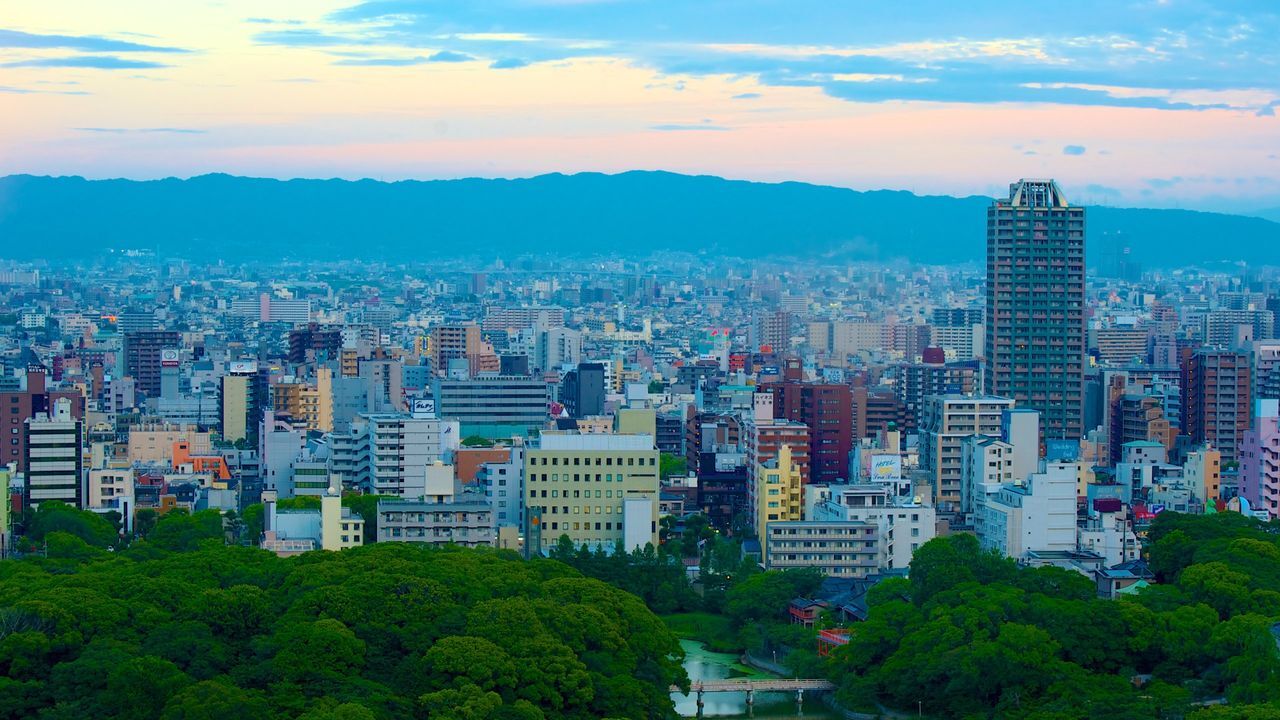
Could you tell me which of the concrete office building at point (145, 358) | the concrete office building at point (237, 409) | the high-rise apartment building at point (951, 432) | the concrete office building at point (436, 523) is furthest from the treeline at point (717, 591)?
the concrete office building at point (145, 358)

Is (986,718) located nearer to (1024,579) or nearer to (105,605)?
(1024,579)

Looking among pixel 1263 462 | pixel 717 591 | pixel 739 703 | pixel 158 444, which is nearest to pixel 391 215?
pixel 158 444

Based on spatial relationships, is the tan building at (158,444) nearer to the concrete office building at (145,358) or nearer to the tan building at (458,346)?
the concrete office building at (145,358)

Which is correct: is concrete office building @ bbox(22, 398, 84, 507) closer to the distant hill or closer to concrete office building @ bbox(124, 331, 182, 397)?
concrete office building @ bbox(124, 331, 182, 397)

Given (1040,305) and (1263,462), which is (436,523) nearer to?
(1263,462)

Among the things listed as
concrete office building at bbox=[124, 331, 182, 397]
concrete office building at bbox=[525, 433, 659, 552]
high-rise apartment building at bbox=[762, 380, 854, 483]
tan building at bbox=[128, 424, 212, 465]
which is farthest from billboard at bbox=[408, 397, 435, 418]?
concrete office building at bbox=[124, 331, 182, 397]
